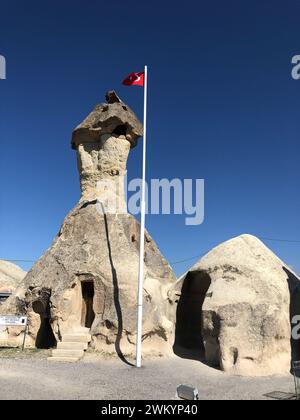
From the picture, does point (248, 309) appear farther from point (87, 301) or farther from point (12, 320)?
point (12, 320)

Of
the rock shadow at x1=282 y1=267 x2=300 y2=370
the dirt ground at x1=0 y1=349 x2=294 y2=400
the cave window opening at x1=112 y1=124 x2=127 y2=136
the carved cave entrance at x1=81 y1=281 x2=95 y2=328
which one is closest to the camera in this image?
the dirt ground at x1=0 y1=349 x2=294 y2=400

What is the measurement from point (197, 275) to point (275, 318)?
5142 millimetres

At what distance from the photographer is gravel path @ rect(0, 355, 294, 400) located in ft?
31.6

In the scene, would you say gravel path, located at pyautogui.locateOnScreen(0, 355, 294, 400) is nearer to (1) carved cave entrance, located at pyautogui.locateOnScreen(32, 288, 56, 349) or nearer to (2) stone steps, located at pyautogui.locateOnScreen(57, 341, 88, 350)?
(2) stone steps, located at pyautogui.locateOnScreen(57, 341, 88, 350)

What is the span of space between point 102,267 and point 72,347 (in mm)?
3229

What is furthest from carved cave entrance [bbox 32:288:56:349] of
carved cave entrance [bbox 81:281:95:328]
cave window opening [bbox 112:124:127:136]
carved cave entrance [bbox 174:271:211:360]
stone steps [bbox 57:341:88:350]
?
cave window opening [bbox 112:124:127:136]

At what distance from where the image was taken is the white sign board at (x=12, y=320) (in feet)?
52.2

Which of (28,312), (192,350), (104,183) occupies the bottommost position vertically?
(192,350)

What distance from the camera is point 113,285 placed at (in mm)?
15797

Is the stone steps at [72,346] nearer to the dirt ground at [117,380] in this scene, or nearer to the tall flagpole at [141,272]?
the dirt ground at [117,380]

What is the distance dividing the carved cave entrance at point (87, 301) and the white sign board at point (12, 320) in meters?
2.32

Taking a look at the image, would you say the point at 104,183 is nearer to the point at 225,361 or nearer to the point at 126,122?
the point at 126,122

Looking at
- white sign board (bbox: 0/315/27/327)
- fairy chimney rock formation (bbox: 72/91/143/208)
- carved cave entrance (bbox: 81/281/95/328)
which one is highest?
fairy chimney rock formation (bbox: 72/91/143/208)
